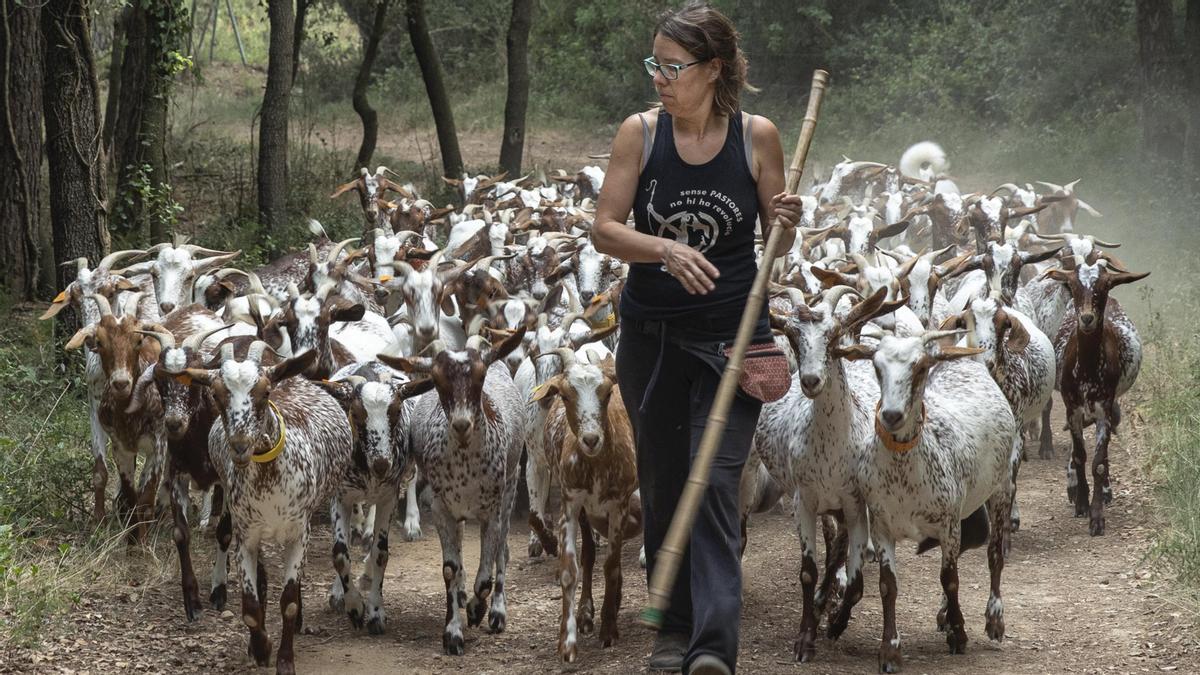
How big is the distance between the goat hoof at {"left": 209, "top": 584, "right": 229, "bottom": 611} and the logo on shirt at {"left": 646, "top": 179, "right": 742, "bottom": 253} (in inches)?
159

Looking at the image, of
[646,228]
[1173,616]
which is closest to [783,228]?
[646,228]

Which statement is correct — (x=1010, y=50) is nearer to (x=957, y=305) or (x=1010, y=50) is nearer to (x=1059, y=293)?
(x=1059, y=293)

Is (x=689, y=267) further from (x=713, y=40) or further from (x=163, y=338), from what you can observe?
(x=163, y=338)

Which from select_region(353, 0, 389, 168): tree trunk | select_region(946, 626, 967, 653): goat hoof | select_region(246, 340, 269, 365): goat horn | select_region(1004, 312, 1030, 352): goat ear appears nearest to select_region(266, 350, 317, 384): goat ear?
select_region(246, 340, 269, 365): goat horn

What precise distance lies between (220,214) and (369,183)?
3571mm

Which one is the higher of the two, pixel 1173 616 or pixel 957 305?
pixel 957 305

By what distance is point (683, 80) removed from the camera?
4805 mm

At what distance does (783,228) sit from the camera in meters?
4.77

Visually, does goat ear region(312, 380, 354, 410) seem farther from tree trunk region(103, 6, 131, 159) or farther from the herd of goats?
tree trunk region(103, 6, 131, 159)

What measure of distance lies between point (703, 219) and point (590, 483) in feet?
8.69

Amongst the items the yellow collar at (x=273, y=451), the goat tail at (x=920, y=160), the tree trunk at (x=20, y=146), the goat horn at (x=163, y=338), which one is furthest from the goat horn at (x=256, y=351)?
the goat tail at (x=920, y=160)

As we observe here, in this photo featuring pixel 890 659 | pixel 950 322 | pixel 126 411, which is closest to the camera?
pixel 890 659

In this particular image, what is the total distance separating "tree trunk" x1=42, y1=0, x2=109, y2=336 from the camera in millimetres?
11016

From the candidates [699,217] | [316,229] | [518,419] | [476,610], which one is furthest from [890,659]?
[316,229]
